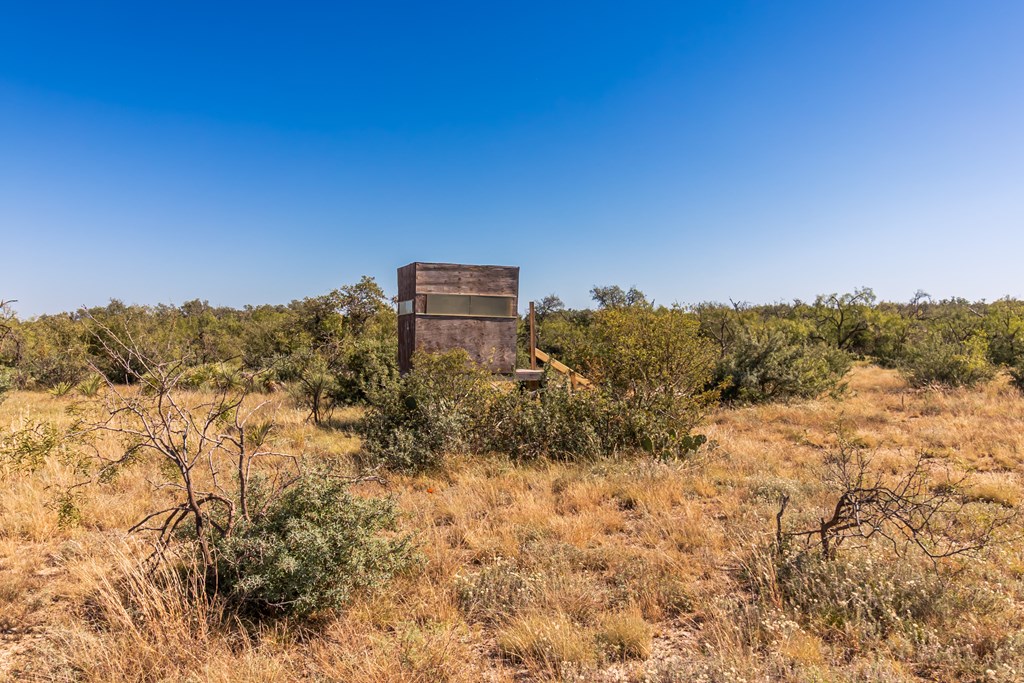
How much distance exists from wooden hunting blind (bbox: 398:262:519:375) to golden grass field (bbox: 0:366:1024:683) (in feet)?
12.1

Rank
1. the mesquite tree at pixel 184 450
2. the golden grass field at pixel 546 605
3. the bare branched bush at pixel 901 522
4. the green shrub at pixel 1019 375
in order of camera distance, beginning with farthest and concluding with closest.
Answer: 1. the green shrub at pixel 1019 375
2. the bare branched bush at pixel 901 522
3. the mesquite tree at pixel 184 450
4. the golden grass field at pixel 546 605

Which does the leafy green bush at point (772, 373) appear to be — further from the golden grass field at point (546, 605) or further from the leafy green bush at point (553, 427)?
the golden grass field at point (546, 605)

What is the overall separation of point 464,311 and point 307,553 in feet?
21.2

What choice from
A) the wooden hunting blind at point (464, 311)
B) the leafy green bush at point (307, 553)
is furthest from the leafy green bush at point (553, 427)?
the leafy green bush at point (307, 553)

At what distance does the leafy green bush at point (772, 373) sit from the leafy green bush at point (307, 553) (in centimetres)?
1114

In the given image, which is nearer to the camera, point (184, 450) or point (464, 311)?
point (184, 450)

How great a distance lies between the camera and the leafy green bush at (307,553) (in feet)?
11.0

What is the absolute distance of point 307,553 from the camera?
3400 millimetres

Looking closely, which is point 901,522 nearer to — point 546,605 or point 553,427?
point 546,605

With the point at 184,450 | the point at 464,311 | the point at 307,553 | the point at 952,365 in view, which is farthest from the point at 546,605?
the point at 952,365

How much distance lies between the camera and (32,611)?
358 cm

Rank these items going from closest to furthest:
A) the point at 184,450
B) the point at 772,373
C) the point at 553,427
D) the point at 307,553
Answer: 1. the point at 184,450
2. the point at 307,553
3. the point at 553,427
4. the point at 772,373

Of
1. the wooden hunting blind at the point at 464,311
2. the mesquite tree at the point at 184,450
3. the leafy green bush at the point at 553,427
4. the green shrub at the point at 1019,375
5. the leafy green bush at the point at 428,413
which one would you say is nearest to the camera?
the mesquite tree at the point at 184,450

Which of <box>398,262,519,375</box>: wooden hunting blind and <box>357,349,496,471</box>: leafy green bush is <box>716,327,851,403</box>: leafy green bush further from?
<box>357,349,496,471</box>: leafy green bush
